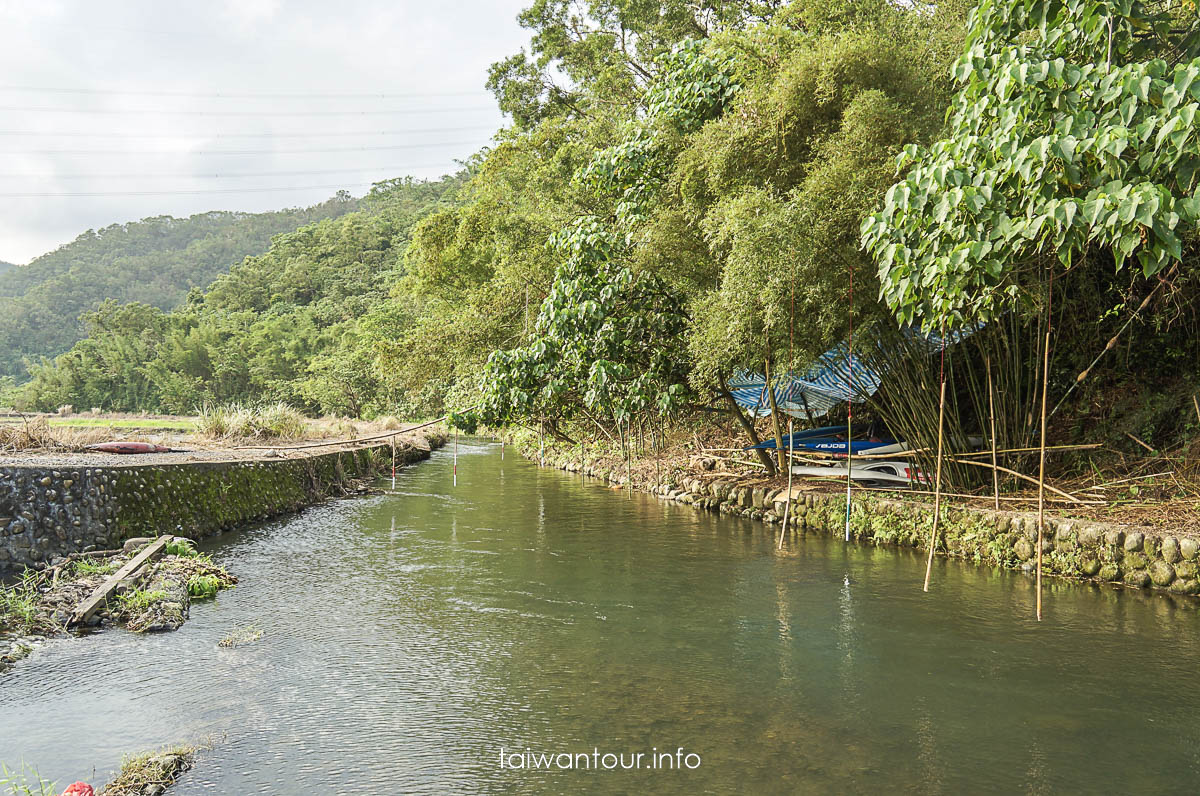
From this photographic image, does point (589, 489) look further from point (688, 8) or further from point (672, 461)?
point (688, 8)

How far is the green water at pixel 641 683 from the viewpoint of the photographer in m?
4.10

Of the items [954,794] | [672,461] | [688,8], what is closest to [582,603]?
[954,794]

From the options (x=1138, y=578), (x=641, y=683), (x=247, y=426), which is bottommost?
(x=641, y=683)

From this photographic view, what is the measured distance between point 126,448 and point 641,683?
10.1 m

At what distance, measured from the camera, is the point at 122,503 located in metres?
8.74

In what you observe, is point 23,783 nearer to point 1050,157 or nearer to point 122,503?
point 122,503

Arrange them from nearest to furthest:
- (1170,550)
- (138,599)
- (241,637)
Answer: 1. (241,637)
2. (138,599)
3. (1170,550)

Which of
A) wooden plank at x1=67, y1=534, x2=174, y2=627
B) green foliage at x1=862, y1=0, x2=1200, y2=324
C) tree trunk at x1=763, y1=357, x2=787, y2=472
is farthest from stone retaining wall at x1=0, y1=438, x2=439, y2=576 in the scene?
green foliage at x1=862, y1=0, x2=1200, y2=324

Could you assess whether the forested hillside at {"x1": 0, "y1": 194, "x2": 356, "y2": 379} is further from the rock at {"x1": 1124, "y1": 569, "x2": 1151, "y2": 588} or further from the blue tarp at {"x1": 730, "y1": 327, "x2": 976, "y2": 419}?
the rock at {"x1": 1124, "y1": 569, "x2": 1151, "y2": 588}

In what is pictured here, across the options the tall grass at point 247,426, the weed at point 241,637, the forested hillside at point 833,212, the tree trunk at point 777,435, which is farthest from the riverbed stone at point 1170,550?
the tall grass at point 247,426

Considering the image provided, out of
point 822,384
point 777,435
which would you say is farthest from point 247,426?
point 822,384

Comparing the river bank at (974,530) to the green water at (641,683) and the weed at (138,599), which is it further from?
the weed at (138,599)

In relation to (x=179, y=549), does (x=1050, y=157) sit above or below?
above

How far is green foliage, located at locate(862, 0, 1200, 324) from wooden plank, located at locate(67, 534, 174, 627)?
6743mm
